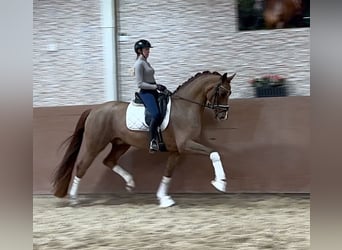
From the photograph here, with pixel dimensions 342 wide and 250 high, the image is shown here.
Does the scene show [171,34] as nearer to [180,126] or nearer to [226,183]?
[180,126]

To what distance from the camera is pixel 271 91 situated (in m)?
6.19

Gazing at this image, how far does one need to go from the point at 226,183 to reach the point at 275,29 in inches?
74.6

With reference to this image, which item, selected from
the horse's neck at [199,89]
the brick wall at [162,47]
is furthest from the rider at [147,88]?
the brick wall at [162,47]

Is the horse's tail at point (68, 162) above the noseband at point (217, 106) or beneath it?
beneath

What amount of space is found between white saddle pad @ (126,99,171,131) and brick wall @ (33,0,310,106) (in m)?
0.98

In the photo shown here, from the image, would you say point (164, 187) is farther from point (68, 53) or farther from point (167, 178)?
point (68, 53)

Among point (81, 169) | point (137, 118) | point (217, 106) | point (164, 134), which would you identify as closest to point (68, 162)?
point (81, 169)

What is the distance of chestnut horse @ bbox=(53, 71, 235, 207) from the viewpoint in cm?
564

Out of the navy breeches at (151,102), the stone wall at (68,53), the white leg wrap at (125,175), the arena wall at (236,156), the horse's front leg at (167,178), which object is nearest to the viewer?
the navy breeches at (151,102)

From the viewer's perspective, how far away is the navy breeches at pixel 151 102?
18.3 feet

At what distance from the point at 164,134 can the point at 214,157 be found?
62 centimetres

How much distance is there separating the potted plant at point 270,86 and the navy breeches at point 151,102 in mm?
1321

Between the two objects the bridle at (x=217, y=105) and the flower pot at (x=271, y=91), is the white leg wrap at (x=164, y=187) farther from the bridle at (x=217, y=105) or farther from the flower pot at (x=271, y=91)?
the flower pot at (x=271, y=91)

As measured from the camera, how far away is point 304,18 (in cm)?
585
